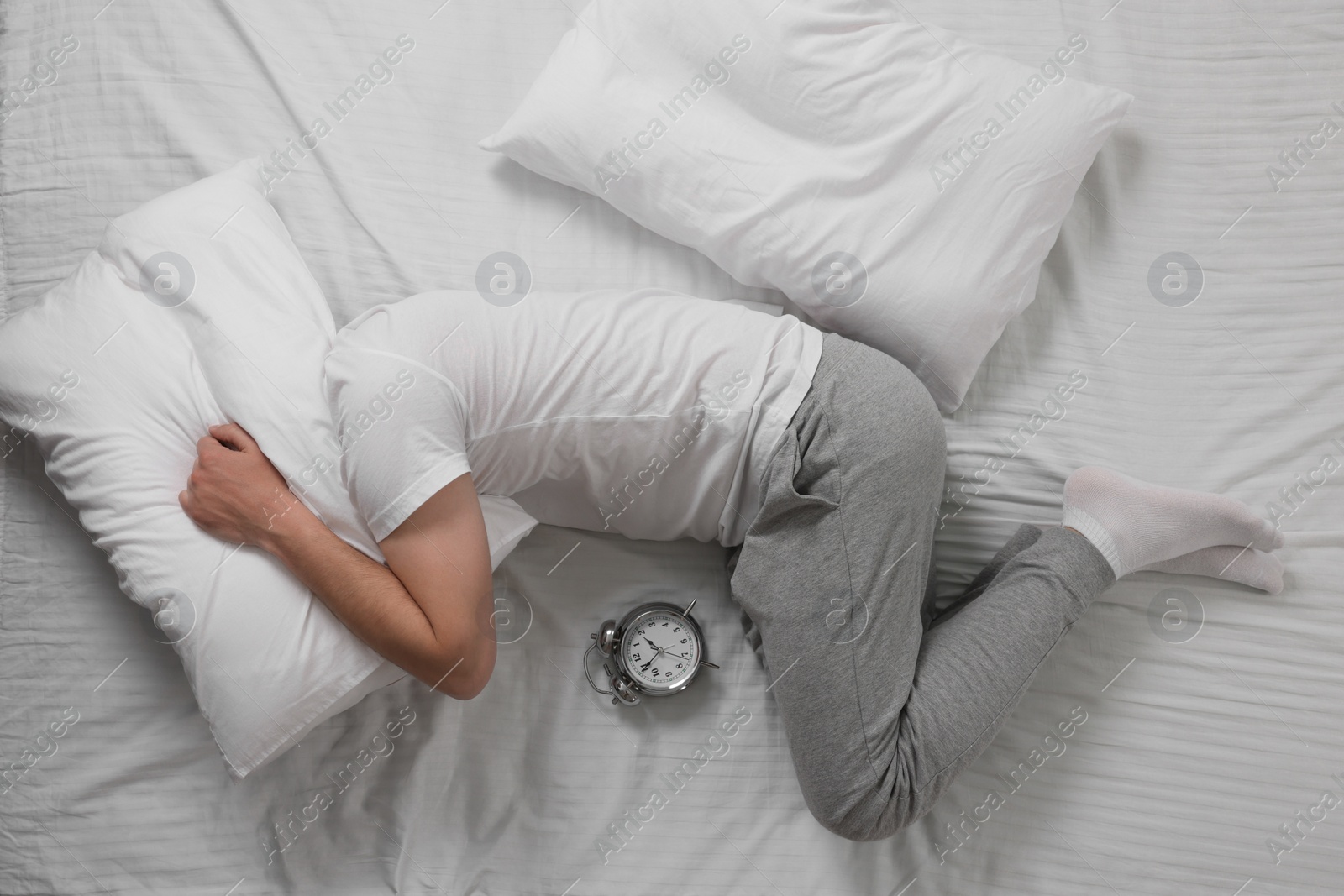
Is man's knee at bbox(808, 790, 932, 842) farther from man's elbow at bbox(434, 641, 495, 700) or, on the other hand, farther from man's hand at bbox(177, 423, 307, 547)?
man's hand at bbox(177, 423, 307, 547)

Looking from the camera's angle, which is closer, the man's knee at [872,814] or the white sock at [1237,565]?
the man's knee at [872,814]

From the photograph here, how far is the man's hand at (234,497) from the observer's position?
984mm

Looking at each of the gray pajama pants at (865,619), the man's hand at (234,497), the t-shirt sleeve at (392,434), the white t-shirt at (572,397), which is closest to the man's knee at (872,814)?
the gray pajama pants at (865,619)

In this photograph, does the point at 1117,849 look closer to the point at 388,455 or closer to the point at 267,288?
the point at 388,455

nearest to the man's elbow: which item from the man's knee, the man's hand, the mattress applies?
the mattress

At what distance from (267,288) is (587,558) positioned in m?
0.55

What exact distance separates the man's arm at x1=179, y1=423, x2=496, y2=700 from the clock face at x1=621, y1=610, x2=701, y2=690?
0.23 meters

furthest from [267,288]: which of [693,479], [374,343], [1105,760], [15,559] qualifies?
[1105,760]

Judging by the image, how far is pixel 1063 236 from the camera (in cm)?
129

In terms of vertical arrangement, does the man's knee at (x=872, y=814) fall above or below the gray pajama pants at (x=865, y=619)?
below

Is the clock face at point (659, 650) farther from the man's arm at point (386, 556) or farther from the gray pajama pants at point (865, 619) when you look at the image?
the man's arm at point (386, 556)

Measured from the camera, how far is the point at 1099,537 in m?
1.11

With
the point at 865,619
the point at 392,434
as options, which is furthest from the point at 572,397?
the point at 865,619

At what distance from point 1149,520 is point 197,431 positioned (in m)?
1.21
